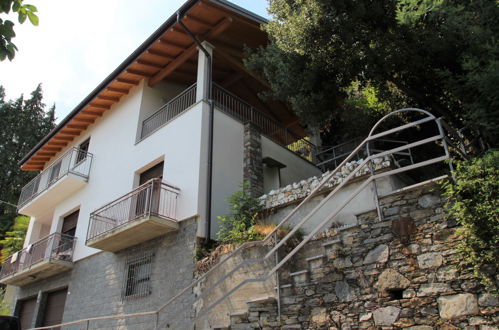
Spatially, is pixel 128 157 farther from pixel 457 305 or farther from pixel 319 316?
pixel 457 305

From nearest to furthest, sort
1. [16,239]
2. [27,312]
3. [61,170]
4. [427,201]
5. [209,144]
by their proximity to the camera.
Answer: [427,201] < [209,144] < [27,312] < [61,170] < [16,239]

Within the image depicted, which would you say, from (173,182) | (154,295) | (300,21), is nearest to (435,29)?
(300,21)

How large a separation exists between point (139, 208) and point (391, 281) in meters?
6.79

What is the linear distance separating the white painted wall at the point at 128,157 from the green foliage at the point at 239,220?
83 cm

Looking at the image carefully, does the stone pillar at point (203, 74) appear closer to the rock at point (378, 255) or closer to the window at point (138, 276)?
the window at point (138, 276)

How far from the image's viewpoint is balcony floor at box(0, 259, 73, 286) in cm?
1181

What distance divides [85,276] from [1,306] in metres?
5.71

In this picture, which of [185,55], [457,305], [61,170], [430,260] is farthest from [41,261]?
[457,305]

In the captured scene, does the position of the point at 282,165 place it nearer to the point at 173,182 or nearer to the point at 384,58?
the point at 173,182

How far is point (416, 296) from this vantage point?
4660mm

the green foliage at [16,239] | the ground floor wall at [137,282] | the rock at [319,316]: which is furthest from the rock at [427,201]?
the green foliage at [16,239]

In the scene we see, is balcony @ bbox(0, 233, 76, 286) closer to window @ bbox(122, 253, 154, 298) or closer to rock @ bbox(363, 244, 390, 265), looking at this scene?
window @ bbox(122, 253, 154, 298)

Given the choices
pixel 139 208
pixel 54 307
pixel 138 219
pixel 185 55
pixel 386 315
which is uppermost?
pixel 185 55

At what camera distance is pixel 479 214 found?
4328 mm
